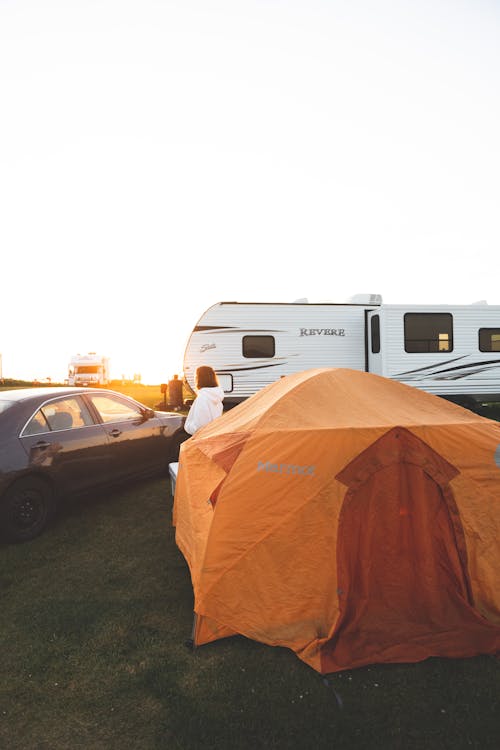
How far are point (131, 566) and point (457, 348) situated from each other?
10.4 m

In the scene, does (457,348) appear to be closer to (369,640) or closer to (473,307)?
(473,307)

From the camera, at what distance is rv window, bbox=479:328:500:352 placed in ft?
40.3

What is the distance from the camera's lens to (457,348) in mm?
12094

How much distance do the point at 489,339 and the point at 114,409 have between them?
33.6ft

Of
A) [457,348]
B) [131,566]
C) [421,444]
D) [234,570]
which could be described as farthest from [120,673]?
[457,348]

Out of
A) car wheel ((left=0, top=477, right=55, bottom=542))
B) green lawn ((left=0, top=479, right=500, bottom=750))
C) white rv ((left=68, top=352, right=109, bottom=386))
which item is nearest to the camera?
green lawn ((left=0, top=479, right=500, bottom=750))

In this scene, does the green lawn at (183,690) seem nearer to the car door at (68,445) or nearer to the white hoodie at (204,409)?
the car door at (68,445)

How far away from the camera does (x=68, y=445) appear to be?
17.8 feet

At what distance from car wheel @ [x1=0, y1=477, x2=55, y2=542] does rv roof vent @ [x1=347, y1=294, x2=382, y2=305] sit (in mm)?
9591

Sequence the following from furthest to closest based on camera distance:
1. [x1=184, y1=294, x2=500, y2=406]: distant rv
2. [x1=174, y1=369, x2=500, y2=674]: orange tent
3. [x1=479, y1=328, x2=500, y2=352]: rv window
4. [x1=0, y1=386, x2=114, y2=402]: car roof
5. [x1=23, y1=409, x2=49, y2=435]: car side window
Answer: [x1=479, y1=328, x2=500, y2=352]: rv window < [x1=184, y1=294, x2=500, y2=406]: distant rv < [x1=0, y1=386, x2=114, y2=402]: car roof < [x1=23, y1=409, x2=49, y2=435]: car side window < [x1=174, y1=369, x2=500, y2=674]: orange tent

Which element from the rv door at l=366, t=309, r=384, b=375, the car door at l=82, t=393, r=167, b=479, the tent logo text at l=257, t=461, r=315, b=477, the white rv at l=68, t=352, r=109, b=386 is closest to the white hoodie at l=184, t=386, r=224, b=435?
the car door at l=82, t=393, r=167, b=479

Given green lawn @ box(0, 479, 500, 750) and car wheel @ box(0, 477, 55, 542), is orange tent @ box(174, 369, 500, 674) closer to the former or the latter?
green lawn @ box(0, 479, 500, 750)

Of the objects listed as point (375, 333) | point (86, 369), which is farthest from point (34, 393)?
point (86, 369)

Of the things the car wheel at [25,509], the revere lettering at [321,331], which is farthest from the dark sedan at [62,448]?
the revere lettering at [321,331]
